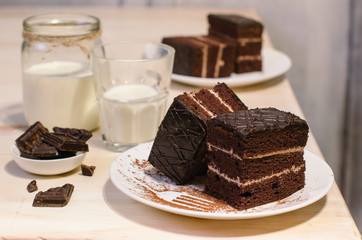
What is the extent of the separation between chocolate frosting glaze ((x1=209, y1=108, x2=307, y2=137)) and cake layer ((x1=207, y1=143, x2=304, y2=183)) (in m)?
0.05

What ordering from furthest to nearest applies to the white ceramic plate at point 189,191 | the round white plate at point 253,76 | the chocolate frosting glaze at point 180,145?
1. the round white plate at point 253,76
2. the chocolate frosting glaze at point 180,145
3. the white ceramic plate at point 189,191

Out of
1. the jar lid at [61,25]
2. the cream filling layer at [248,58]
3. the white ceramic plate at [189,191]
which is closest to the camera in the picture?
the white ceramic plate at [189,191]

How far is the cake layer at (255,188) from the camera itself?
98cm

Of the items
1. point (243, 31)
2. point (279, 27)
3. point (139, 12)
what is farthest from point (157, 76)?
point (279, 27)

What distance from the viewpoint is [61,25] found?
1.36 meters

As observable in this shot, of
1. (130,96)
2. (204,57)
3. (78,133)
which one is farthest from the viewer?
(204,57)

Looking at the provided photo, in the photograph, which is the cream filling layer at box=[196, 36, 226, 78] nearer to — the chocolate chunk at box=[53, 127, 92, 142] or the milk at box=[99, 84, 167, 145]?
the milk at box=[99, 84, 167, 145]

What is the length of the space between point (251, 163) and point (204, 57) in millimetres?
814

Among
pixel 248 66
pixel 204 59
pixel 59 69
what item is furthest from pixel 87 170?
pixel 248 66

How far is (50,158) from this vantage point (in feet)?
3.67

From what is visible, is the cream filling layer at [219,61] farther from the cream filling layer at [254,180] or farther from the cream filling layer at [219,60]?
the cream filling layer at [254,180]

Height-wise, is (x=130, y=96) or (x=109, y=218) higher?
(x=130, y=96)

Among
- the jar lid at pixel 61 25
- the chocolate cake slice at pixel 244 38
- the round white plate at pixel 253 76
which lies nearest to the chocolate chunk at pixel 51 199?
the jar lid at pixel 61 25

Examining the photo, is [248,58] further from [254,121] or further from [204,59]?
[254,121]
